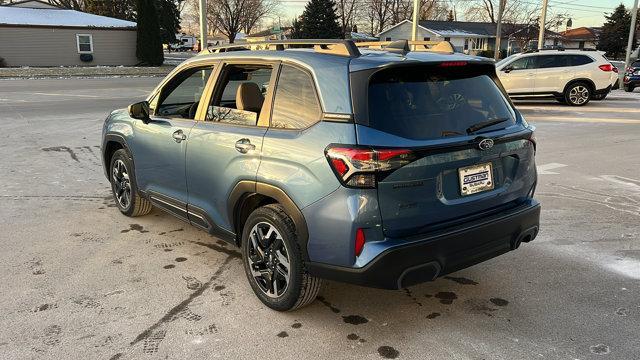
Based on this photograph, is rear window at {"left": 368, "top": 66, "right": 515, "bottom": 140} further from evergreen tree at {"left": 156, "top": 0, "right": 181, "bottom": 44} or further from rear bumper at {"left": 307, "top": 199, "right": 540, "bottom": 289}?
evergreen tree at {"left": 156, "top": 0, "right": 181, "bottom": 44}

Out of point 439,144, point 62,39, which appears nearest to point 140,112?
point 439,144

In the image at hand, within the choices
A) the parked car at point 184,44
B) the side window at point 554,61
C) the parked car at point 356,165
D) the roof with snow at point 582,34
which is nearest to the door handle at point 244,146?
the parked car at point 356,165

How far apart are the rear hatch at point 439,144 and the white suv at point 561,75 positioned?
45.6 ft

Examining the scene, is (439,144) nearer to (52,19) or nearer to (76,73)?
(76,73)

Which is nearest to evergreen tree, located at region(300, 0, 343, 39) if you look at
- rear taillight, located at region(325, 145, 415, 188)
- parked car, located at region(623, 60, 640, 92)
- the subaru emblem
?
parked car, located at region(623, 60, 640, 92)

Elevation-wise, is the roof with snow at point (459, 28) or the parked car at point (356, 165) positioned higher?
the roof with snow at point (459, 28)

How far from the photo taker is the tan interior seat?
3.78 m

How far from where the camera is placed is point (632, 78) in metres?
22.2

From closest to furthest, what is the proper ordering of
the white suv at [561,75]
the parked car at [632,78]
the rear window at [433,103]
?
the rear window at [433,103]
the white suv at [561,75]
the parked car at [632,78]

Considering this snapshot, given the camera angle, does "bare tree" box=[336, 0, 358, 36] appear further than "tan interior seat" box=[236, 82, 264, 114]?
Yes

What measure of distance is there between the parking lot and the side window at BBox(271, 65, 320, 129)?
4.30 ft

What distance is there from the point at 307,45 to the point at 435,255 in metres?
1.73

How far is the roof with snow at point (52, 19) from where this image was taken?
112 feet

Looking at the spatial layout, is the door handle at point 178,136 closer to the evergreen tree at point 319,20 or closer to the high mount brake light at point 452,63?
the high mount brake light at point 452,63
